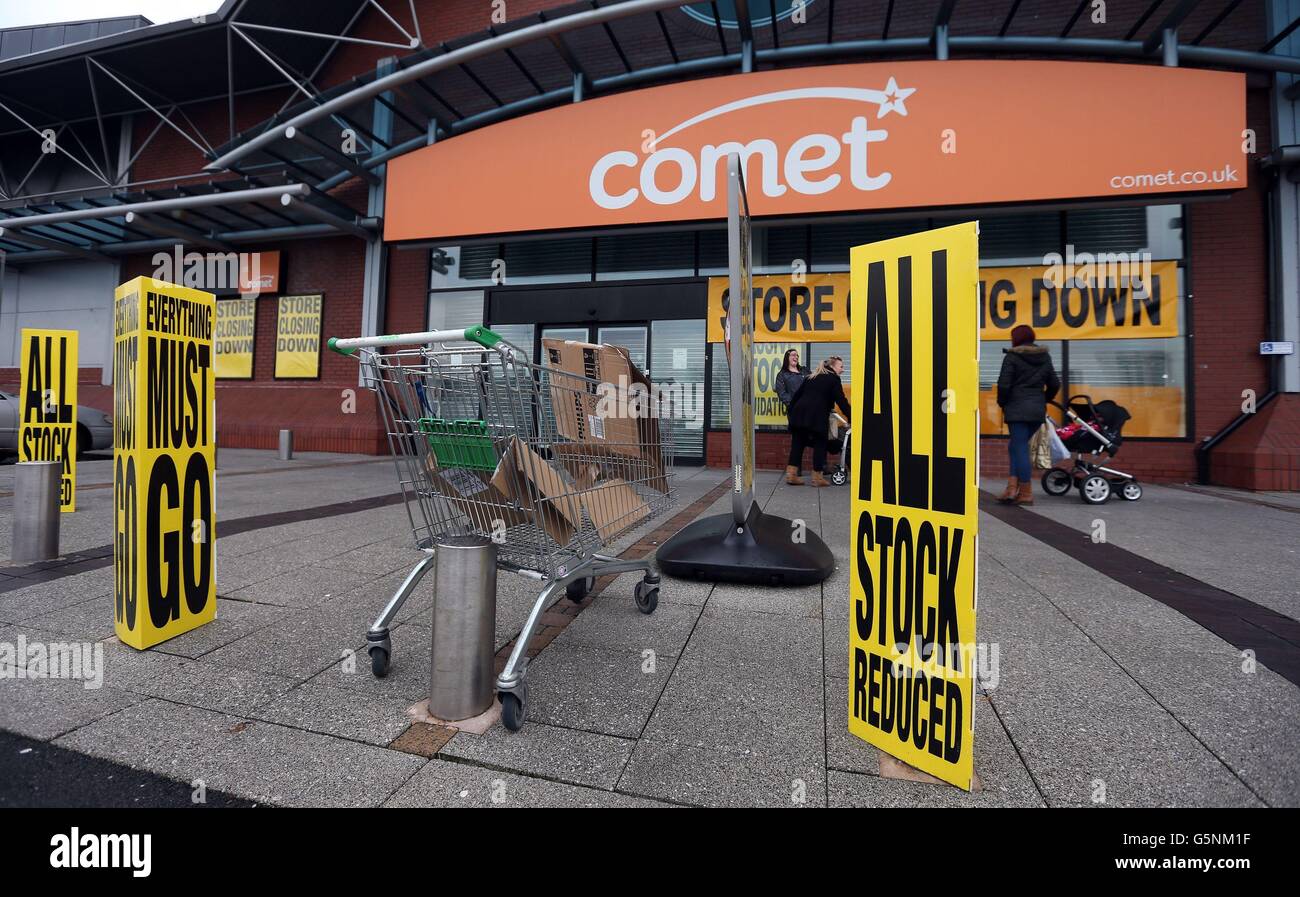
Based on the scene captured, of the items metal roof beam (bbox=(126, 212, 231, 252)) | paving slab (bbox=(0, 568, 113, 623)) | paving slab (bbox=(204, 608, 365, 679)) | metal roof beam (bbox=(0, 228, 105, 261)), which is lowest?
paving slab (bbox=(204, 608, 365, 679))

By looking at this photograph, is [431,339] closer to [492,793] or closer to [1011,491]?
[492,793]

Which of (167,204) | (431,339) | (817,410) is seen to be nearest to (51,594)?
(431,339)

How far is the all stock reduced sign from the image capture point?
261 cm

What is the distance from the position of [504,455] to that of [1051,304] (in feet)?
33.2

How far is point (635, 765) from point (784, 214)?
828 centimetres

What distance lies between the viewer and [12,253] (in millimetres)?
15297

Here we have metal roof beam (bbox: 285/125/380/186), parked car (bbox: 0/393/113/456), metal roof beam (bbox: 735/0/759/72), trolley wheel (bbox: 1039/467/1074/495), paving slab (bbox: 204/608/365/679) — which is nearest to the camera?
paving slab (bbox: 204/608/365/679)

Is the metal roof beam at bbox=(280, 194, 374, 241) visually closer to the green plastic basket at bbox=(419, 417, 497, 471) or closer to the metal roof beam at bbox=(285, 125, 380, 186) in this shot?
the metal roof beam at bbox=(285, 125, 380, 186)

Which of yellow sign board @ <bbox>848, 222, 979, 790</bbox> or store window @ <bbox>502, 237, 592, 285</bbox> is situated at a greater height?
store window @ <bbox>502, 237, 592, 285</bbox>

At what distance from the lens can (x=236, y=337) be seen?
44.7ft

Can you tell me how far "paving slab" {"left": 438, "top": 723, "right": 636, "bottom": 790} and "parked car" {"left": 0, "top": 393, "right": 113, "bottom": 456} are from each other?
38.5ft

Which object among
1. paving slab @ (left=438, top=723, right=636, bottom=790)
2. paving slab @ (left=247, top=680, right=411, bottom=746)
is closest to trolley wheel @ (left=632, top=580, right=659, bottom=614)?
paving slab @ (left=438, top=723, right=636, bottom=790)

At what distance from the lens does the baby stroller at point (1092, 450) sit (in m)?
7.04
